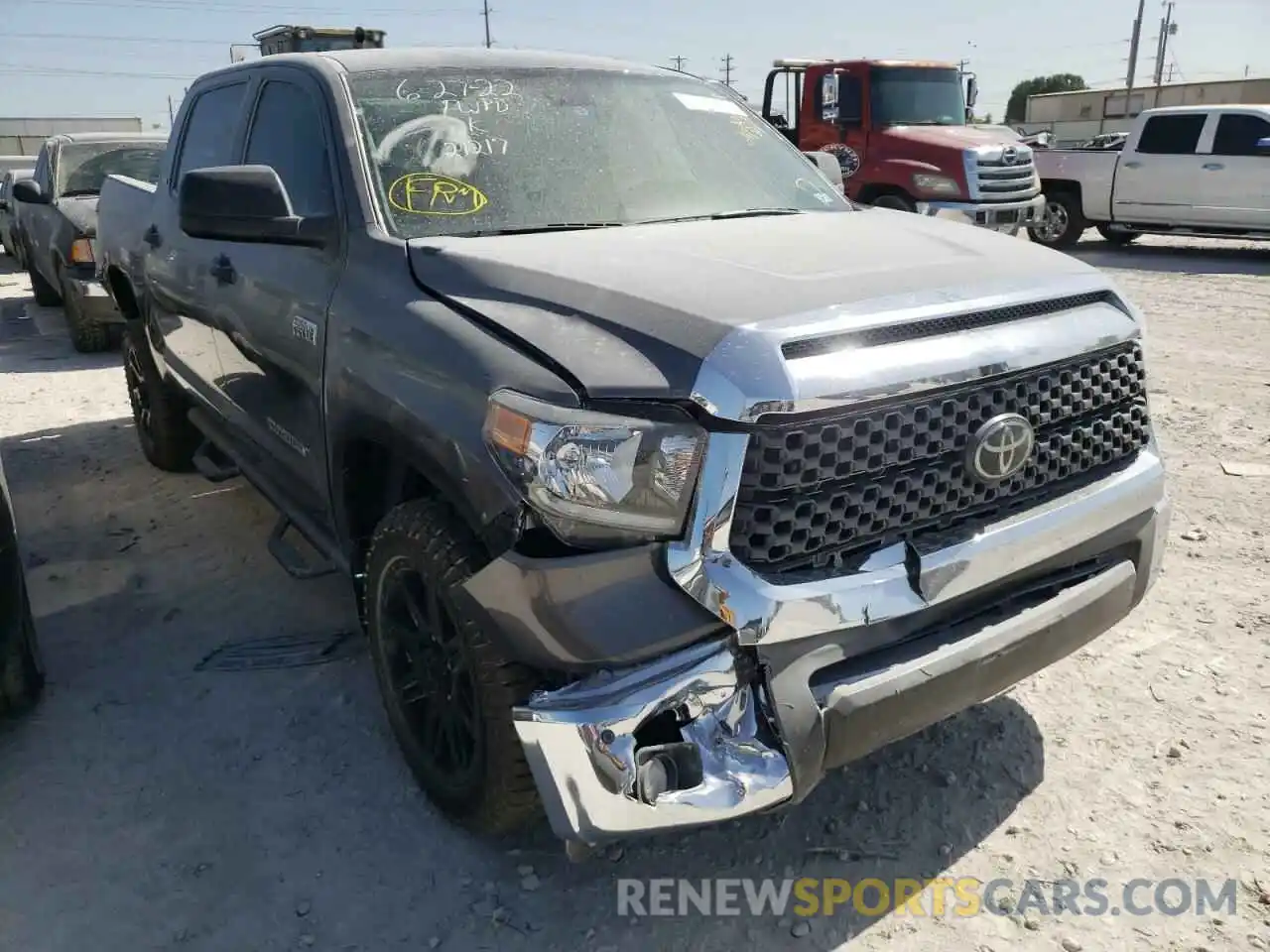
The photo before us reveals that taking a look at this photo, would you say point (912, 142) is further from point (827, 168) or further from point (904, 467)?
point (904, 467)

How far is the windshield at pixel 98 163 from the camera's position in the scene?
30.0ft

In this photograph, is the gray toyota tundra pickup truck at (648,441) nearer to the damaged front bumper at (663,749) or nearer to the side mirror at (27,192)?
the damaged front bumper at (663,749)

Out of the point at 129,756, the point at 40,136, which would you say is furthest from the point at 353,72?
the point at 40,136

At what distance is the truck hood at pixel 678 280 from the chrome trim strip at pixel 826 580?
21 centimetres

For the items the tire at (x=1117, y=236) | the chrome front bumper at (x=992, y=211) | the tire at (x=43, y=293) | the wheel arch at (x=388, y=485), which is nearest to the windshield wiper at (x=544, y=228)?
the wheel arch at (x=388, y=485)

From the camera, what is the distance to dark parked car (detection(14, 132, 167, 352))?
8.42 m

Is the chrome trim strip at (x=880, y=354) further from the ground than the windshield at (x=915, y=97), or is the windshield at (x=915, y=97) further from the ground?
the windshield at (x=915, y=97)

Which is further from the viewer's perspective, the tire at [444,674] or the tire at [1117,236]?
the tire at [1117,236]

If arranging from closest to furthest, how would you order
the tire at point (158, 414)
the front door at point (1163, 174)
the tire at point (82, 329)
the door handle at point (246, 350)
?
the door handle at point (246, 350) < the tire at point (158, 414) < the tire at point (82, 329) < the front door at point (1163, 174)

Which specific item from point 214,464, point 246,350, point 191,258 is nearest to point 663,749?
point 246,350

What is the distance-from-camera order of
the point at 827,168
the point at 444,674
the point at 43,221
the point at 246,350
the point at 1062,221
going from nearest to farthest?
the point at 444,674 < the point at 246,350 < the point at 827,168 < the point at 43,221 < the point at 1062,221

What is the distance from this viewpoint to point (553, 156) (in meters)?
3.16

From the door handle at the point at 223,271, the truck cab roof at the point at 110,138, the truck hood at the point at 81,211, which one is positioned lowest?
the truck hood at the point at 81,211

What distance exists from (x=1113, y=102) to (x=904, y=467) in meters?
46.0
